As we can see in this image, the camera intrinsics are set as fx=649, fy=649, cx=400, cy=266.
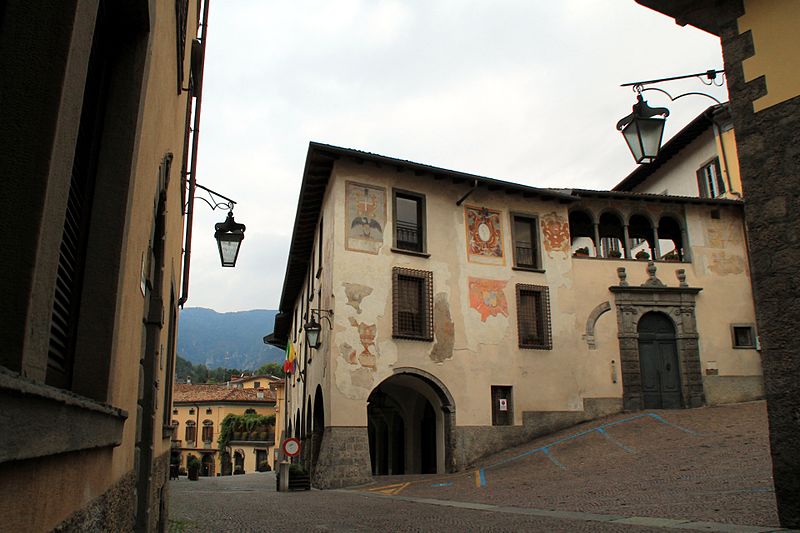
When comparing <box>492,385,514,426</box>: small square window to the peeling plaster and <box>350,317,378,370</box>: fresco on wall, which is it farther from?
<box>350,317,378,370</box>: fresco on wall

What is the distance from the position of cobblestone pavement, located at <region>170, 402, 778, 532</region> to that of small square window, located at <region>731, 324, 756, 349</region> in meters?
3.03

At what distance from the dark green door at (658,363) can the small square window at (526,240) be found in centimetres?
425

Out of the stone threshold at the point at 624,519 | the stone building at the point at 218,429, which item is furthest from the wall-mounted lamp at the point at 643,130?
the stone building at the point at 218,429

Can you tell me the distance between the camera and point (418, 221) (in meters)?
19.7

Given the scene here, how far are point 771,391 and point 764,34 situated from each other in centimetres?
326

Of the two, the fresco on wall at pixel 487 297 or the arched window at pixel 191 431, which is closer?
the fresco on wall at pixel 487 297

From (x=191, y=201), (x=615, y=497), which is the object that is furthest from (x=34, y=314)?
(x=191, y=201)

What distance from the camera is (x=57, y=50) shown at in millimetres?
1597

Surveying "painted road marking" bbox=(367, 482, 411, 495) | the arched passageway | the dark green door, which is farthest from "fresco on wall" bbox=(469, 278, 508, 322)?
"painted road marking" bbox=(367, 482, 411, 495)

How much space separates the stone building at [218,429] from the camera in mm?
63656

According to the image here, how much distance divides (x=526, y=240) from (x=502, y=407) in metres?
5.52

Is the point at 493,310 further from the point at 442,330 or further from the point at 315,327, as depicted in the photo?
the point at 315,327

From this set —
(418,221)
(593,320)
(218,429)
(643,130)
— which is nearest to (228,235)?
(643,130)

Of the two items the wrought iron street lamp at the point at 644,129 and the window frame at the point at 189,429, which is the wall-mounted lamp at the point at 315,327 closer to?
the wrought iron street lamp at the point at 644,129
